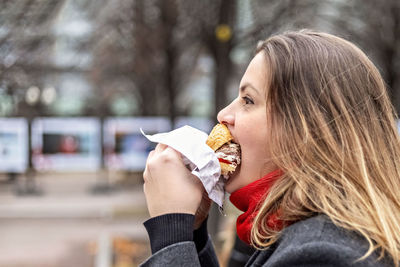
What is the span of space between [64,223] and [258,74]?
438 inches

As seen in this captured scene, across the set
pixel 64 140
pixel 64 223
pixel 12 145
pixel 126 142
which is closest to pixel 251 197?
pixel 64 223

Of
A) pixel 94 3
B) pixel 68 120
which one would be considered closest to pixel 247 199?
pixel 94 3

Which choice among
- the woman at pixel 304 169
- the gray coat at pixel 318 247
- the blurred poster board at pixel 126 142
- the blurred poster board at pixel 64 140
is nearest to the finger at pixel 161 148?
the woman at pixel 304 169

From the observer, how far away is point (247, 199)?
1519 millimetres

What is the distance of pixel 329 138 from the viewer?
1.33 metres

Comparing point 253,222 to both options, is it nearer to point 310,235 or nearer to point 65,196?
point 310,235

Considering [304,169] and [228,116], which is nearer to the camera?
[304,169]

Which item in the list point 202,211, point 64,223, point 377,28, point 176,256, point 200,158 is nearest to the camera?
point 176,256

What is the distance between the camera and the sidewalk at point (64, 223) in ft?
28.4

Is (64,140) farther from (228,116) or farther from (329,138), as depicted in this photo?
(329,138)

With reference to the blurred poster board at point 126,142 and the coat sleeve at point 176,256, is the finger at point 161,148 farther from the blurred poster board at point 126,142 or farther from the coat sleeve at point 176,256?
the blurred poster board at point 126,142

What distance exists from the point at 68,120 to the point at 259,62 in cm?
1583

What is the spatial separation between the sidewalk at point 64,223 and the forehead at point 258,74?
23.9 feet

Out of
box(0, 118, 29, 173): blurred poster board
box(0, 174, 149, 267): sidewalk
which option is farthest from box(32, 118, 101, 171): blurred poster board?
box(0, 118, 29, 173): blurred poster board
